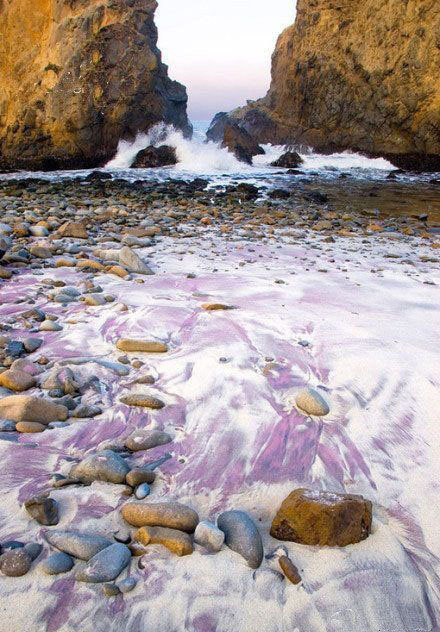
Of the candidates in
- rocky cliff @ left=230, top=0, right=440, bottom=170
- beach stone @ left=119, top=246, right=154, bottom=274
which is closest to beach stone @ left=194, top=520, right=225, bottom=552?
beach stone @ left=119, top=246, right=154, bottom=274

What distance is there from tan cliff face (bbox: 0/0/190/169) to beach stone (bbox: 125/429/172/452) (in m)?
17.3

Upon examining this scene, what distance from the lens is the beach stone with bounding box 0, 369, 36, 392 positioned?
2.10 m

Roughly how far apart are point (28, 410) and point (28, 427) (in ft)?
0.25

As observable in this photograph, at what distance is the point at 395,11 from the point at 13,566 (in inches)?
1088

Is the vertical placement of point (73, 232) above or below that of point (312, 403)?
below

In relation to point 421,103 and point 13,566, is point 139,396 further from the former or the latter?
point 421,103

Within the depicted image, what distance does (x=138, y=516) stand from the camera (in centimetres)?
140

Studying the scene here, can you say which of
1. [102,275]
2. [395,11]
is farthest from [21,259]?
[395,11]

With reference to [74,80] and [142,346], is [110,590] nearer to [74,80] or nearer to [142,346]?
[142,346]

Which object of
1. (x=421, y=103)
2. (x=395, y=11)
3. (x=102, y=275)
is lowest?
(x=102, y=275)

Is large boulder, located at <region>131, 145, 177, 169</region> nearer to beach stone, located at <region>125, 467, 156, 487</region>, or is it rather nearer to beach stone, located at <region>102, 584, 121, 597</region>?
beach stone, located at <region>125, 467, 156, 487</region>

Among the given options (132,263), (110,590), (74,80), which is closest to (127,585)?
(110,590)

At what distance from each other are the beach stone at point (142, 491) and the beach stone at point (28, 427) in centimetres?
54

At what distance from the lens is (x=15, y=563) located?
1.23 m
